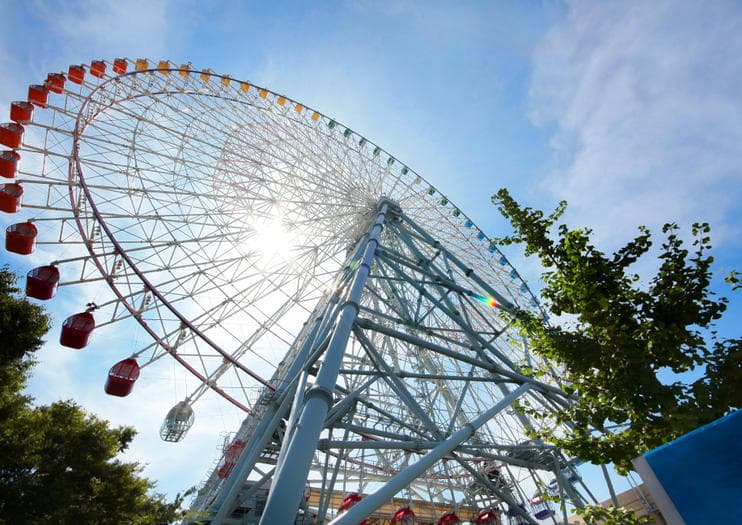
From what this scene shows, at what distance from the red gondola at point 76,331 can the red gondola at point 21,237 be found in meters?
2.71

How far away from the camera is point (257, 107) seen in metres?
17.1

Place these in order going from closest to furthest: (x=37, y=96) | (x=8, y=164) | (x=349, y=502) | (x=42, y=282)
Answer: (x=42, y=282)
(x=8, y=164)
(x=37, y=96)
(x=349, y=502)

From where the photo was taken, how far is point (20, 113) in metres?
13.2

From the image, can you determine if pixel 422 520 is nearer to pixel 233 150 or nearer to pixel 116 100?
pixel 233 150

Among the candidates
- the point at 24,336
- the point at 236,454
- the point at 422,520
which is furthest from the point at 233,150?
the point at 422,520

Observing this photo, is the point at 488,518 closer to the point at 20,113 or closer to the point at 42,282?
the point at 42,282

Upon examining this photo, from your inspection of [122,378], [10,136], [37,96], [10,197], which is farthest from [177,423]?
[37,96]

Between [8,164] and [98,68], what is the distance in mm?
5521

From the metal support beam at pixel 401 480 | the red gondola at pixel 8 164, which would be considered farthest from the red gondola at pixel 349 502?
the red gondola at pixel 8 164

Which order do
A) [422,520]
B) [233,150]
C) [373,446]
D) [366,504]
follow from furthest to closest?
1. [422,520]
2. [233,150]
3. [373,446]
4. [366,504]

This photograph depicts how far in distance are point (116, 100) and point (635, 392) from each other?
666 inches

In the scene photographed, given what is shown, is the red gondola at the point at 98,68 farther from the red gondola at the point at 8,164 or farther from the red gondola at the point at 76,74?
the red gondola at the point at 8,164

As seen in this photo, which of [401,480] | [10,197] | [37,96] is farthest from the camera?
[37,96]

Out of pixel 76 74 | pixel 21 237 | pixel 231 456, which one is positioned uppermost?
pixel 76 74
